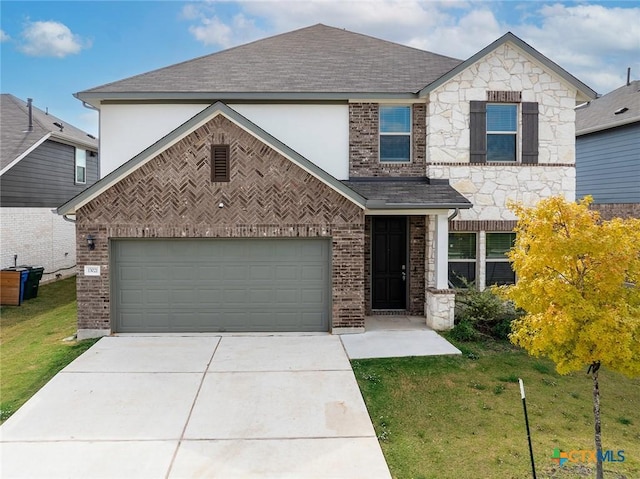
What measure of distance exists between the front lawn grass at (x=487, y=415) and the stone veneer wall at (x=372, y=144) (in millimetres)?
4897

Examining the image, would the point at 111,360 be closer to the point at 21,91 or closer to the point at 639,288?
the point at 639,288

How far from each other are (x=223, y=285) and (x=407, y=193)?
479 centimetres

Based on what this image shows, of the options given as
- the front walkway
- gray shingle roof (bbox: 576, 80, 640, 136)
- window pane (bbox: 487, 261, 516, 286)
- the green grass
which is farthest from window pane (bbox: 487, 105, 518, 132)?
the green grass

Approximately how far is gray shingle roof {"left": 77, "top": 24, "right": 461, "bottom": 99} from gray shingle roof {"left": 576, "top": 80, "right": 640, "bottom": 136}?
22.9 feet

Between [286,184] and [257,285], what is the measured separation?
2.36 m

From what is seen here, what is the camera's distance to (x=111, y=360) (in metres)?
8.52

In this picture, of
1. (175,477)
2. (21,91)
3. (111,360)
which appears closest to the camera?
(175,477)

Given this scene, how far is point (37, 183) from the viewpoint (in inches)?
658

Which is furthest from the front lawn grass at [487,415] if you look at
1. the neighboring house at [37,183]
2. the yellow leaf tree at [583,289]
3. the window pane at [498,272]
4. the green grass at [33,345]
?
the neighboring house at [37,183]

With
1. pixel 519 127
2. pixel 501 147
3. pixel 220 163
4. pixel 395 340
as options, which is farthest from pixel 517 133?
pixel 220 163

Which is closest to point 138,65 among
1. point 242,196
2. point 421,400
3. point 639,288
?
point 242,196

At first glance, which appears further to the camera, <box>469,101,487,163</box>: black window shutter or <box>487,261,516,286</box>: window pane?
<box>487,261,516,286</box>: window pane

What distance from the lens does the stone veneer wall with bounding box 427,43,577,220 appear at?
11.4 metres

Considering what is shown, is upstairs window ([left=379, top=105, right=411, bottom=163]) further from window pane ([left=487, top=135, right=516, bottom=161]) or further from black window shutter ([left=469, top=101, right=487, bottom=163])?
window pane ([left=487, top=135, right=516, bottom=161])
